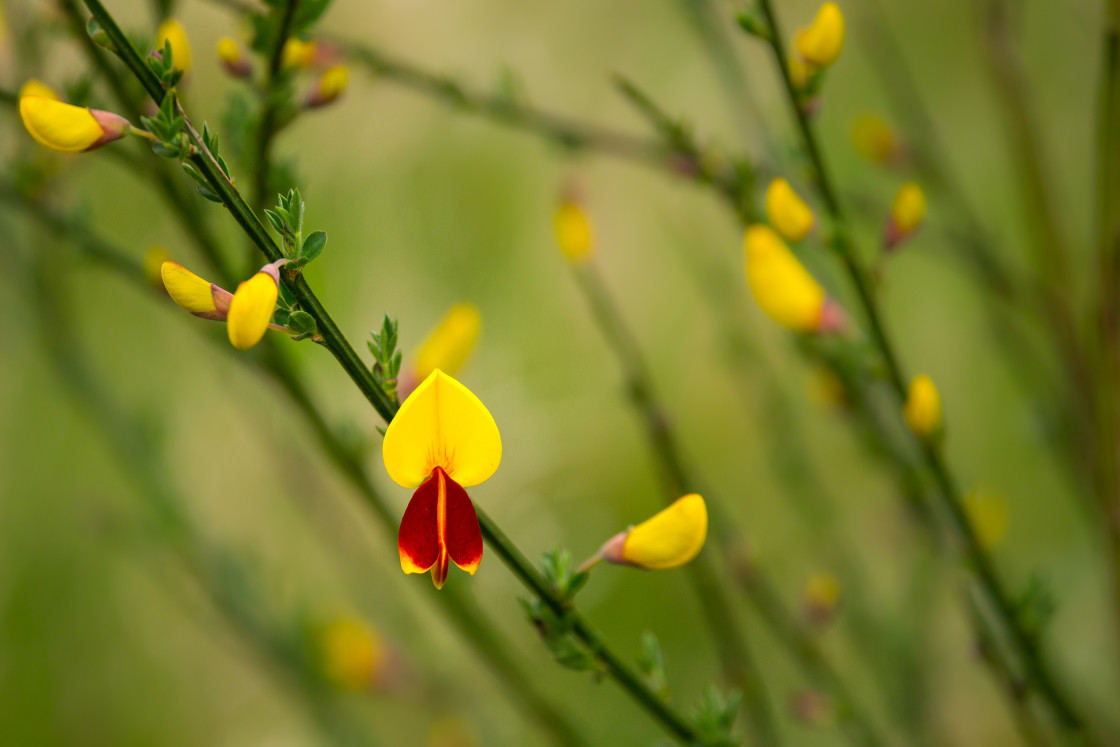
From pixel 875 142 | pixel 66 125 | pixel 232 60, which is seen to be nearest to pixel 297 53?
pixel 232 60

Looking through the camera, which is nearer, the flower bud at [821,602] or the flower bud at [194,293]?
the flower bud at [194,293]

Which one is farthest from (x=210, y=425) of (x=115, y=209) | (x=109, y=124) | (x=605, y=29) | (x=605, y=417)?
(x=109, y=124)

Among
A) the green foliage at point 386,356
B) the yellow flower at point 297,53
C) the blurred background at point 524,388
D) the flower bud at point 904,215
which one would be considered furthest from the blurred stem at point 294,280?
the blurred background at point 524,388

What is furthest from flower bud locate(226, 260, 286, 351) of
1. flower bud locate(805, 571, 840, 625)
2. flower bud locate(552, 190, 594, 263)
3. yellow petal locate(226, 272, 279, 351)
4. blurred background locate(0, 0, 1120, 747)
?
blurred background locate(0, 0, 1120, 747)

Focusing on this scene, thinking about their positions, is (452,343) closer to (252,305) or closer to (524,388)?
(252,305)

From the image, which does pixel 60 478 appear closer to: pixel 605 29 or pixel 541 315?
pixel 541 315

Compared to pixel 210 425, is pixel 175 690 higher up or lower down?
lower down

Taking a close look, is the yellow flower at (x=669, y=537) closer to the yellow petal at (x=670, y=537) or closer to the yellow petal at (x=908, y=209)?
the yellow petal at (x=670, y=537)
